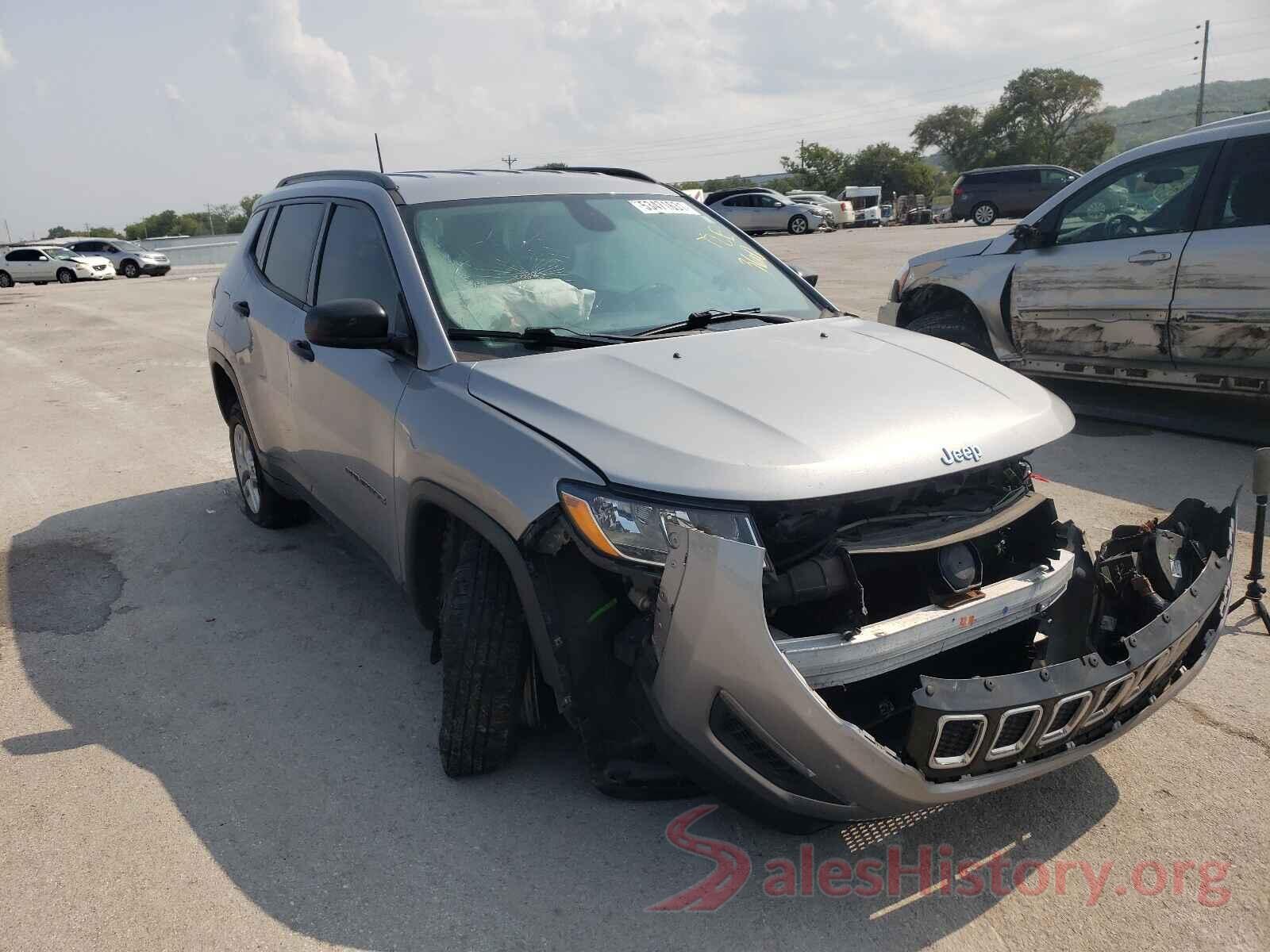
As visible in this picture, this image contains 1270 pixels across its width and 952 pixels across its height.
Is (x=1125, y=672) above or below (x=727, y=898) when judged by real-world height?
above

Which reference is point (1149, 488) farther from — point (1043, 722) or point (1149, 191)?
point (1043, 722)

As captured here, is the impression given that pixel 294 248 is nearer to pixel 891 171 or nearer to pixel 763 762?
pixel 763 762

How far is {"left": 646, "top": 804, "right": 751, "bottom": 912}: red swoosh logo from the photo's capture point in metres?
2.47

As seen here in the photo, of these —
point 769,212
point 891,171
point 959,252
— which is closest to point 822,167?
point 891,171

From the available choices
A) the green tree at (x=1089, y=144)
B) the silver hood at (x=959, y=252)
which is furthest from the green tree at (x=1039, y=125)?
the silver hood at (x=959, y=252)

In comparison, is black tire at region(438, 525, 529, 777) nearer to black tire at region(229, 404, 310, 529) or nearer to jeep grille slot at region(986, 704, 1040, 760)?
jeep grille slot at region(986, 704, 1040, 760)

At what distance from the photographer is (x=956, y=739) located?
2.22 m

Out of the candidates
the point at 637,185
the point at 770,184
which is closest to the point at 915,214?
the point at 770,184

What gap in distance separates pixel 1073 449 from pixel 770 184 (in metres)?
75.1

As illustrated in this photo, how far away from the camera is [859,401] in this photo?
8.80 feet

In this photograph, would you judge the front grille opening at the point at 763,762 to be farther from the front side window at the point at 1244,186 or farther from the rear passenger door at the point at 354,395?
the front side window at the point at 1244,186

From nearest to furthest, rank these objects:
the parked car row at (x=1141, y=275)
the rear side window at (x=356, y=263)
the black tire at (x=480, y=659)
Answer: the black tire at (x=480, y=659), the rear side window at (x=356, y=263), the parked car row at (x=1141, y=275)

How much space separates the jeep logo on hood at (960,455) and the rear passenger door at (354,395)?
1659mm

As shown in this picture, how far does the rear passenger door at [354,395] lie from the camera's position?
3312 mm
